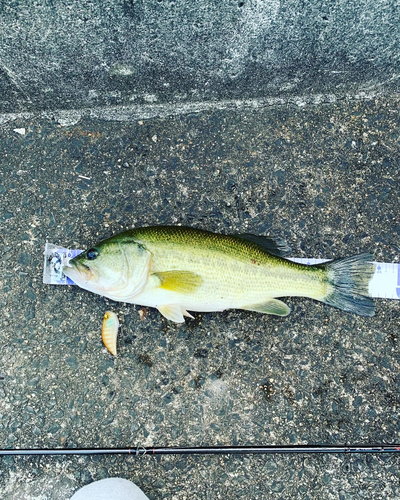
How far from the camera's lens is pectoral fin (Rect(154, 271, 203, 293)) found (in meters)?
2.73

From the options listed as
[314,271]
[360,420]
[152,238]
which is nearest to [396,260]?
[314,271]

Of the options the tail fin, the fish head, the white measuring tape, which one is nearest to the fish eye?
the fish head

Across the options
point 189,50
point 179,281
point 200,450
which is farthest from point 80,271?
point 189,50

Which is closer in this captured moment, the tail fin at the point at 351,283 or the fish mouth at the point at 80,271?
the fish mouth at the point at 80,271

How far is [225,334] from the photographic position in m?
3.03

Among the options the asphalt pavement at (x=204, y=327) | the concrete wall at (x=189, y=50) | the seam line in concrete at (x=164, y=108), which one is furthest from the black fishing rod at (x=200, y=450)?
A: the concrete wall at (x=189, y=50)

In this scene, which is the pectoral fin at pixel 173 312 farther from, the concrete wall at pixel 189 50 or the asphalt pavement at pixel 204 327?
the concrete wall at pixel 189 50

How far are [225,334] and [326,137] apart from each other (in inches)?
70.1

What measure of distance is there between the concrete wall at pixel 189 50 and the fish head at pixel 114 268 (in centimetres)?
127

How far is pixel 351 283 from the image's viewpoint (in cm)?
292

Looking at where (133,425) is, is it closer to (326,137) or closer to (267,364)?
(267,364)

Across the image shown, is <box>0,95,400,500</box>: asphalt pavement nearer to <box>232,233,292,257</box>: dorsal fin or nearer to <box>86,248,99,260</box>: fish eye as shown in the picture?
<box>232,233,292,257</box>: dorsal fin

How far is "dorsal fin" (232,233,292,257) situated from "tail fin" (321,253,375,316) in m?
0.31

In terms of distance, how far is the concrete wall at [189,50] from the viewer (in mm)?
2568
